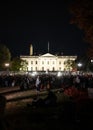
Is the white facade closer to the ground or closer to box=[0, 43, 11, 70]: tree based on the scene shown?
box=[0, 43, 11, 70]: tree

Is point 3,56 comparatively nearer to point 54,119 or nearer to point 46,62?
point 46,62

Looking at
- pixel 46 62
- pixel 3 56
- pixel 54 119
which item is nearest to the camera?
pixel 54 119

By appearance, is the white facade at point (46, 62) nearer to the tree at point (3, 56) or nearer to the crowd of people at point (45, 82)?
the tree at point (3, 56)

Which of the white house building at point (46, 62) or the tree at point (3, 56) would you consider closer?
the tree at point (3, 56)

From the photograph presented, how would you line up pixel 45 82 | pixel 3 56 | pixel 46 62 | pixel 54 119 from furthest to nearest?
pixel 46 62 → pixel 3 56 → pixel 45 82 → pixel 54 119

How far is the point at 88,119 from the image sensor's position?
13305mm

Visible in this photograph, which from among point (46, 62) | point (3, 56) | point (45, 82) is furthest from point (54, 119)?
point (46, 62)

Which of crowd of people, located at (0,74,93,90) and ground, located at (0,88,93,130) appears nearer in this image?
ground, located at (0,88,93,130)

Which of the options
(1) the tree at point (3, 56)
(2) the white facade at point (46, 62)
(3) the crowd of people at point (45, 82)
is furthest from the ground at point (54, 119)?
(2) the white facade at point (46, 62)

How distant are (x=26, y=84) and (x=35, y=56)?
15465cm

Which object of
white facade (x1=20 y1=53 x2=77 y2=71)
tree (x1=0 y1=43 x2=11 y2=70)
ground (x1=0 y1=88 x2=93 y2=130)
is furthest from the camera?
white facade (x1=20 y1=53 x2=77 y2=71)

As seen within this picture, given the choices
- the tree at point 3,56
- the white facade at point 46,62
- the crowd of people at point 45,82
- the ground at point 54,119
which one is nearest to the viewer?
the ground at point 54,119

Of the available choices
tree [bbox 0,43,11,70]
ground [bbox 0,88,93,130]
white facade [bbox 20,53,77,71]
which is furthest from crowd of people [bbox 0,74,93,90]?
white facade [bbox 20,53,77,71]

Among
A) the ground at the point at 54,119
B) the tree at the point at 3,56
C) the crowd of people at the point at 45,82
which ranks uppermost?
the tree at the point at 3,56
